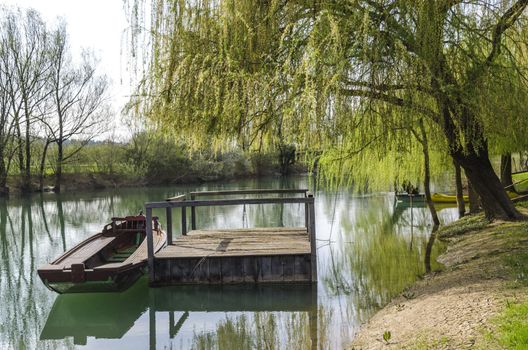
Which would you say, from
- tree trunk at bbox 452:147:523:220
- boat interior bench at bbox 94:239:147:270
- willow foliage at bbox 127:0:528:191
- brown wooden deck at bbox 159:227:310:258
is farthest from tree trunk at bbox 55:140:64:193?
tree trunk at bbox 452:147:523:220

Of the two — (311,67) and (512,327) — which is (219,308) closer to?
(311,67)

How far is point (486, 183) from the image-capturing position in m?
9.48

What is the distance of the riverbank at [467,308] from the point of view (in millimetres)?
3760

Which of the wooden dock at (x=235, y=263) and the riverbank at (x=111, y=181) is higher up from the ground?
the riverbank at (x=111, y=181)

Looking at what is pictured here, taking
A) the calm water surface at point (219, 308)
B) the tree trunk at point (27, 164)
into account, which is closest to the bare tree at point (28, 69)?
the tree trunk at point (27, 164)

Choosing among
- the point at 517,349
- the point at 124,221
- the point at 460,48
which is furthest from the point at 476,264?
the point at 124,221

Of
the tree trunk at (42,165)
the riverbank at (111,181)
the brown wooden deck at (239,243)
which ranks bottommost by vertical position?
the brown wooden deck at (239,243)

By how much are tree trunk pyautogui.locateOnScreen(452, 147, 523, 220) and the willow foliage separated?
1748mm

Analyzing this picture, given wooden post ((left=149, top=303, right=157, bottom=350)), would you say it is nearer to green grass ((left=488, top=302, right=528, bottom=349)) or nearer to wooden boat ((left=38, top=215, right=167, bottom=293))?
wooden boat ((left=38, top=215, right=167, bottom=293))

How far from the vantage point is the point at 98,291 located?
809 cm

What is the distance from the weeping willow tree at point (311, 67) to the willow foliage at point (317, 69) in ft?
0.06

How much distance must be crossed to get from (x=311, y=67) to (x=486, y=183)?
507cm

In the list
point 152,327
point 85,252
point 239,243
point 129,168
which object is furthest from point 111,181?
point 152,327

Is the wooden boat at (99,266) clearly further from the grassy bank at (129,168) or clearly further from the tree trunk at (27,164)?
the grassy bank at (129,168)
